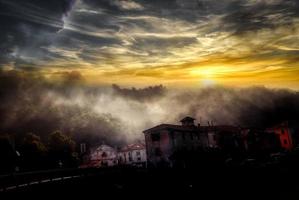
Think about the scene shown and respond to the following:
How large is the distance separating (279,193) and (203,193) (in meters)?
8.09

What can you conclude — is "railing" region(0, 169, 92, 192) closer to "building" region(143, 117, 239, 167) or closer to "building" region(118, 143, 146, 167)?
"building" region(143, 117, 239, 167)

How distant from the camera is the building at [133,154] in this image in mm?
78250

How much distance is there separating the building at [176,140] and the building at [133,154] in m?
14.3

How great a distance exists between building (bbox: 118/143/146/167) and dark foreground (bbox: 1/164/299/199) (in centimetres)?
3049

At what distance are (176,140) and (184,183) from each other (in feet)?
80.4

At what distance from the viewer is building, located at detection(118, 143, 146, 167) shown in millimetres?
78250

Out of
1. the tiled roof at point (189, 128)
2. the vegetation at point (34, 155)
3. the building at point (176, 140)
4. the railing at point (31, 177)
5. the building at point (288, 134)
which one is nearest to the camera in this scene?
the railing at point (31, 177)

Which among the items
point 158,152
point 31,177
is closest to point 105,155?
point 158,152

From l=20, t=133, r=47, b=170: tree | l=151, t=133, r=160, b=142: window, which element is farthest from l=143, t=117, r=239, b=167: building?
l=20, t=133, r=47, b=170: tree

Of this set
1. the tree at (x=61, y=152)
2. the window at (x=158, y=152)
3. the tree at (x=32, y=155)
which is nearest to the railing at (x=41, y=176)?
the window at (x=158, y=152)

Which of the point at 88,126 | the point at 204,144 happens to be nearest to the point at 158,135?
the point at 204,144

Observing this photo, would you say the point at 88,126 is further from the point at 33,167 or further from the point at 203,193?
the point at 203,193

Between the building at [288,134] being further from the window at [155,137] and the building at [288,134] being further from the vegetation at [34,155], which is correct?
the vegetation at [34,155]

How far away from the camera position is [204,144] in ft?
231
